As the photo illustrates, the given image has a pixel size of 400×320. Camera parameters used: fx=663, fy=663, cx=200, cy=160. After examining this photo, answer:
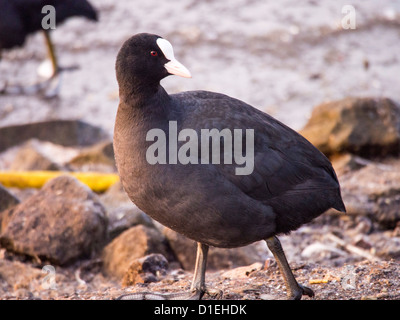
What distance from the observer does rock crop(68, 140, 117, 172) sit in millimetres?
7309

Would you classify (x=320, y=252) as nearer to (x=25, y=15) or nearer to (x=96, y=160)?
(x=96, y=160)

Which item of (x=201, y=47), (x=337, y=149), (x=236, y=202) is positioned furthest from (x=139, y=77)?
(x=201, y=47)

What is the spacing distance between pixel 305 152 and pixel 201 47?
685cm

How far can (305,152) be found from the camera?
375 centimetres

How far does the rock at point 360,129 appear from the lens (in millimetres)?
6660

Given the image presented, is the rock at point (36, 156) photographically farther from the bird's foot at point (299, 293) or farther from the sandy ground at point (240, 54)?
the bird's foot at point (299, 293)

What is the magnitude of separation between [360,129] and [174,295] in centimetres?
343

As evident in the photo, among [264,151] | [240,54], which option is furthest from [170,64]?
[240,54]

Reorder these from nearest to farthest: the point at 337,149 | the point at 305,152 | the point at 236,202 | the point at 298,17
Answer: the point at 236,202, the point at 305,152, the point at 337,149, the point at 298,17

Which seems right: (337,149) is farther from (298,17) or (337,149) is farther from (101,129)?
(298,17)

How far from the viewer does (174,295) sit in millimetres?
3965

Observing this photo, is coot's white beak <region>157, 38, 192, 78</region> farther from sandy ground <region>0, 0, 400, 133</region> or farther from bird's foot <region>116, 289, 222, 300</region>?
sandy ground <region>0, 0, 400, 133</region>
